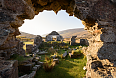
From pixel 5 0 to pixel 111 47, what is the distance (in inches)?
156

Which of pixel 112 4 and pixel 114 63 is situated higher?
pixel 112 4

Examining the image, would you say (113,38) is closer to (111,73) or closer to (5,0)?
(111,73)

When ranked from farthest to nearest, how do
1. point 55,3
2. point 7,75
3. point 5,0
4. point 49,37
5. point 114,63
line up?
1. point 49,37
2. point 55,3
3. point 114,63
4. point 5,0
5. point 7,75

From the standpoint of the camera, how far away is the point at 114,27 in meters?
2.35

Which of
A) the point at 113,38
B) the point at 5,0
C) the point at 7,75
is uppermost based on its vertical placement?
the point at 5,0

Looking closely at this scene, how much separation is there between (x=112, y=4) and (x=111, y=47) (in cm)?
168

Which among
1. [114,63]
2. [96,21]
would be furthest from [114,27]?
[114,63]

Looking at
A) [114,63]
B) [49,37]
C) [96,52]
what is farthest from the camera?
[49,37]

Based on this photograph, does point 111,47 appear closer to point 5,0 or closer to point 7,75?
point 7,75

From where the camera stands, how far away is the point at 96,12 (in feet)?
8.02

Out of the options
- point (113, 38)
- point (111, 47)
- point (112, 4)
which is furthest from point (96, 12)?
point (111, 47)

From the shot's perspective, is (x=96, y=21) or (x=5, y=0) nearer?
(x=5, y=0)

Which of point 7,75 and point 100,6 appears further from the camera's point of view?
point 100,6

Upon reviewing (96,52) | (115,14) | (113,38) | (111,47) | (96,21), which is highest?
(115,14)
